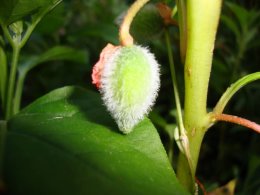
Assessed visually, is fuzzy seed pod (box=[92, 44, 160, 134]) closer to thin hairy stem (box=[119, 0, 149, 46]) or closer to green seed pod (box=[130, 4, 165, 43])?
thin hairy stem (box=[119, 0, 149, 46])

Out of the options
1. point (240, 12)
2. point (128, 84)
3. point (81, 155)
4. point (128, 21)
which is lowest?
point (81, 155)

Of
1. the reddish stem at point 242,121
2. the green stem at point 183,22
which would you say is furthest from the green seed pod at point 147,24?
the reddish stem at point 242,121

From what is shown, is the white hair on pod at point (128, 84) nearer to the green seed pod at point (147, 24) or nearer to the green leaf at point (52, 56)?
the green seed pod at point (147, 24)

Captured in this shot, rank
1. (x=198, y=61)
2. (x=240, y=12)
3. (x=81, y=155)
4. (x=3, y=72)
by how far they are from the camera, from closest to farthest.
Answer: (x=81, y=155) → (x=198, y=61) → (x=3, y=72) → (x=240, y=12)

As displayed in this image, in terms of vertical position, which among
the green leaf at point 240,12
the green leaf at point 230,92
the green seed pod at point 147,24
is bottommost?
the green leaf at point 230,92

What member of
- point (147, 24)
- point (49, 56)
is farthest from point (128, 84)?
point (49, 56)

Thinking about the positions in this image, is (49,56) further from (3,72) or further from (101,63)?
(101,63)

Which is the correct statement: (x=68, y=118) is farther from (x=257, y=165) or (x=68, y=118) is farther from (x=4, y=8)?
(x=257, y=165)

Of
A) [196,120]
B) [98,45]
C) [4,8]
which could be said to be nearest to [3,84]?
[4,8]
